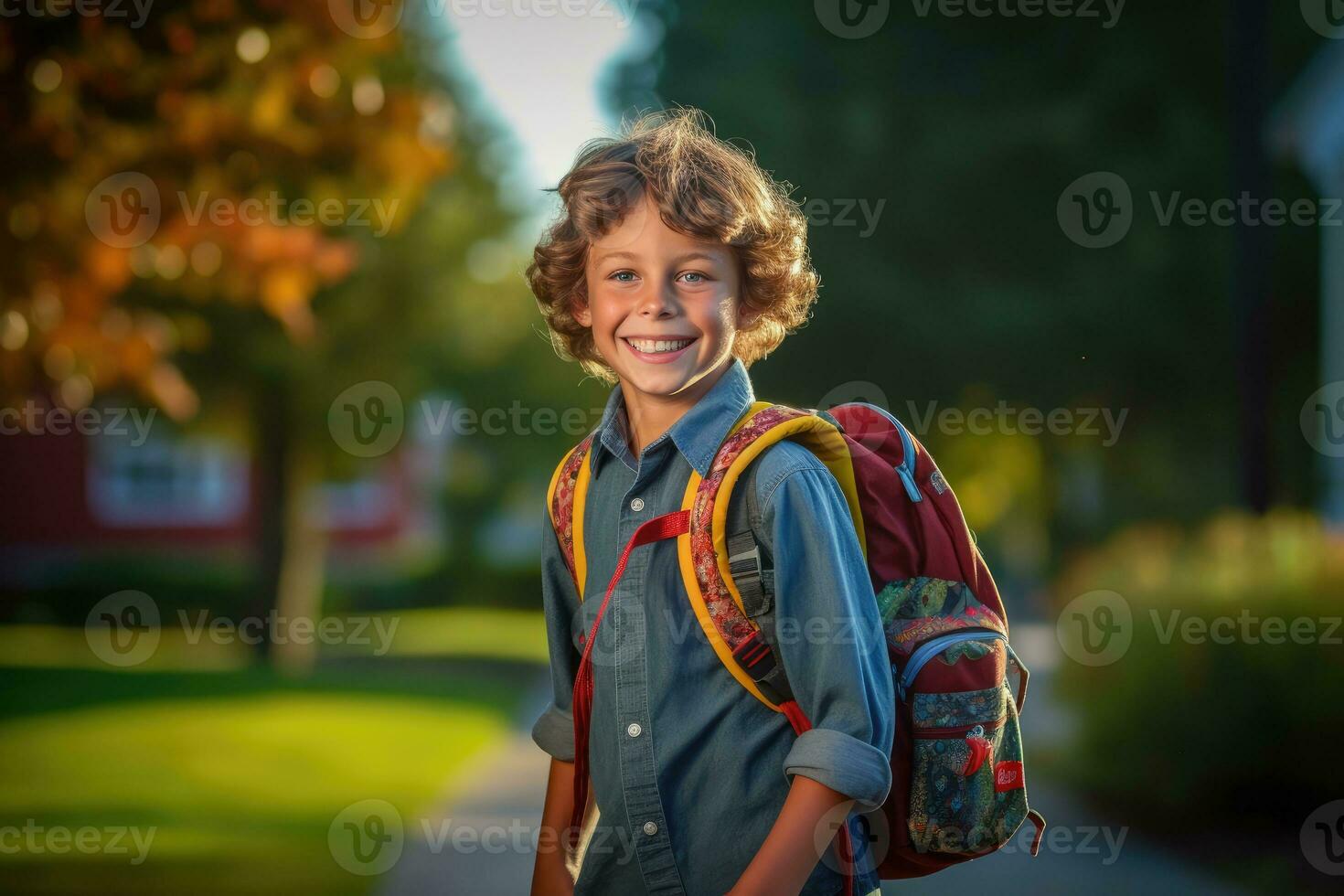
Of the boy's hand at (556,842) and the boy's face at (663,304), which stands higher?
the boy's face at (663,304)

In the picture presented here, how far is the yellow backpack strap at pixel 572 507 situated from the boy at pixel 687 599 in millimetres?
22

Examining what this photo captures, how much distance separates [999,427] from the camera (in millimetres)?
15141

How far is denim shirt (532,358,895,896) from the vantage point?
230 centimetres

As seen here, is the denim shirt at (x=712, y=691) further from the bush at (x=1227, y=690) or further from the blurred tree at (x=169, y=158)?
the bush at (x=1227, y=690)

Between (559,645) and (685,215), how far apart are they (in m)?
0.94

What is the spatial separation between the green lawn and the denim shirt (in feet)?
13.7

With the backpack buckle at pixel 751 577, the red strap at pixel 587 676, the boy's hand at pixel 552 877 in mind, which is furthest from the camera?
the boy's hand at pixel 552 877

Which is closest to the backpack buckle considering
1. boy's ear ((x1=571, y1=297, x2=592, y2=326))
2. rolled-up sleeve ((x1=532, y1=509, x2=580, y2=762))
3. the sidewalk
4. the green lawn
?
rolled-up sleeve ((x1=532, y1=509, x2=580, y2=762))

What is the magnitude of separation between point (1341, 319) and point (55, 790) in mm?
12478

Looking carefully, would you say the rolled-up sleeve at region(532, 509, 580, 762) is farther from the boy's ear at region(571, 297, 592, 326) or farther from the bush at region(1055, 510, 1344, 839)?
the bush at region(1055, 510, 1344, 839)

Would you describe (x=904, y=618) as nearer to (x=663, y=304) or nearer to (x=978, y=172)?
(x=663, y=304)

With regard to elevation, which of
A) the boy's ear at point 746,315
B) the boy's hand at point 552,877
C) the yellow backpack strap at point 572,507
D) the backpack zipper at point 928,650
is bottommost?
the boy's hand at point 552,877

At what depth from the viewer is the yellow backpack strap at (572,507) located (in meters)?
2.79

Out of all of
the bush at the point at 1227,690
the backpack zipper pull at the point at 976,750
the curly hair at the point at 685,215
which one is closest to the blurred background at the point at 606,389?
the bush at the point at 1227,690
